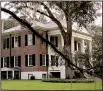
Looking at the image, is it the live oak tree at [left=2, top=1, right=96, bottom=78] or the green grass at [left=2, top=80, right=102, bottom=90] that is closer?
the live oak tree at [left=2, top=1, right=96, bottom=78]

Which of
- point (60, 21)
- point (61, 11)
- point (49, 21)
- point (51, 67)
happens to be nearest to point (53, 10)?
point (61, 11)

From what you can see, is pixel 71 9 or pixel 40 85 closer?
pixel 71 9

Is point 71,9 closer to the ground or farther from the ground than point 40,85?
farther from the ground

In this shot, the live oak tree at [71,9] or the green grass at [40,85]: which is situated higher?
the live oak tree at [71,9]

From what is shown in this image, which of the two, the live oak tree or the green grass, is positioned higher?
the live oak tree

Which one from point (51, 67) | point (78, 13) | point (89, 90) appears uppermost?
point (78, 13)

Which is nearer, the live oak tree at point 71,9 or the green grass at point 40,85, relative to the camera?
the live oak tree at point 71,9

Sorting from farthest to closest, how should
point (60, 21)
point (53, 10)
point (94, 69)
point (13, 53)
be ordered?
point (13, 53) < point (60, 21) < point (53, 10) < point (94, 69)

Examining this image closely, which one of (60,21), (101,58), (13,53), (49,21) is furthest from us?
(13,53)

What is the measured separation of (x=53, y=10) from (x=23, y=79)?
94 cm

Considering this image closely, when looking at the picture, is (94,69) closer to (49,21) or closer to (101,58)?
(101,58)

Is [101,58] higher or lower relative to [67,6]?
lower

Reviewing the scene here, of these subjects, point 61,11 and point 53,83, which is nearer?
point 61,11

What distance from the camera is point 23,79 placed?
3164 mm
